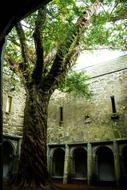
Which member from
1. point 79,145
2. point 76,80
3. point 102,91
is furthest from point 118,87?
point 79,145

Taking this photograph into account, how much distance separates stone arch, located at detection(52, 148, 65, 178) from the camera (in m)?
11.6

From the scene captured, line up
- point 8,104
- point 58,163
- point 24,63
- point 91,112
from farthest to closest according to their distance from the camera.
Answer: point 58,163 < point 8,104 < point 91,112 < point 24,63

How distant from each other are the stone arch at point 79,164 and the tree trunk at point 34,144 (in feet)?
19.3

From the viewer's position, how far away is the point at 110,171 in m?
10.5

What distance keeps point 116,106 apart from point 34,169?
701cm

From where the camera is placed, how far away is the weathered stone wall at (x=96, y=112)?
10648 mm

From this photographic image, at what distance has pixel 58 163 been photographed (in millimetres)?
12102

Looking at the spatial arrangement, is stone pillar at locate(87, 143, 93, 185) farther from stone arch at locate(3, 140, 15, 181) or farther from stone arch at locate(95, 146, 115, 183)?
stone arch at locate(3, 140, 15, 181)

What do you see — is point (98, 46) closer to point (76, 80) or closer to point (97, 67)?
point (76, 80)

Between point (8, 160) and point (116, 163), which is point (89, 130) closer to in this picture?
point (116, 163)

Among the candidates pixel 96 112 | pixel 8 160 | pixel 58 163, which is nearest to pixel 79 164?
pixel 58 163

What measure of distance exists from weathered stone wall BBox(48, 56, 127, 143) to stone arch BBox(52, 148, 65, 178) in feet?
2.12

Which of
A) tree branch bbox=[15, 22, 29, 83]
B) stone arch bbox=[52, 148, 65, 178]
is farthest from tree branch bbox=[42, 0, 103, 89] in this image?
stone arch bbox=[52, 148, 65, 178]

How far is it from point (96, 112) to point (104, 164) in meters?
2.75
